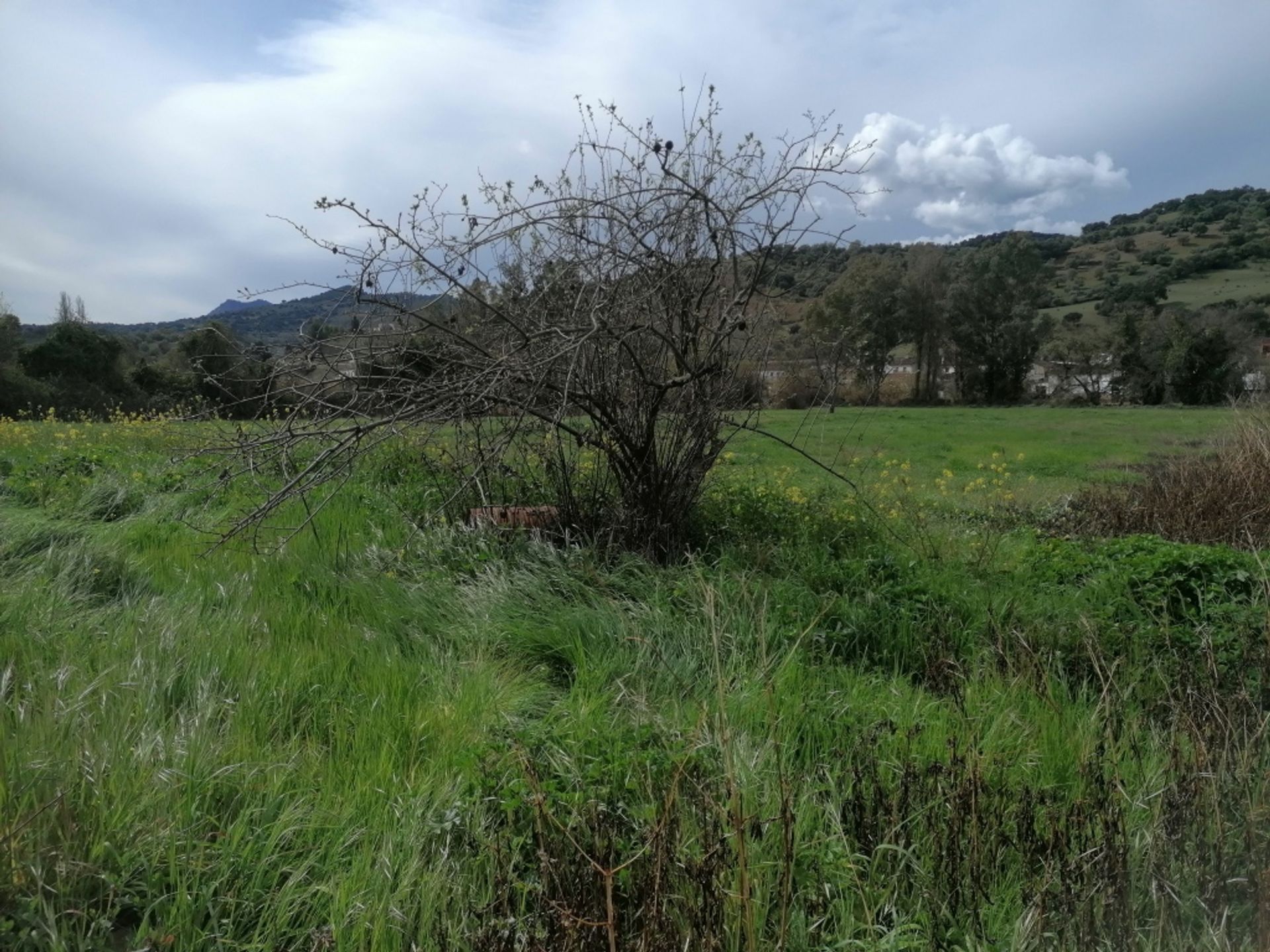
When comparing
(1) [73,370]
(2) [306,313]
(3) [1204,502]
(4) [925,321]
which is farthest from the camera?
(4) [925,321]

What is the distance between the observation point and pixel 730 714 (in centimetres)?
310

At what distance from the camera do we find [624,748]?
2666 mm

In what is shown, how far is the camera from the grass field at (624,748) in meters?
2.03

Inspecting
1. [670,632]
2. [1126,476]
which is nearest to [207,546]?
[670,632]

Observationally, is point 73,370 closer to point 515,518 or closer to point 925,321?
point 515,518

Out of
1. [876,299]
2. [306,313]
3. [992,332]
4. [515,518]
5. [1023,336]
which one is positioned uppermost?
[876,299]

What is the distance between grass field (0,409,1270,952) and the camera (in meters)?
2.03

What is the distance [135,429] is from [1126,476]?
544 inches

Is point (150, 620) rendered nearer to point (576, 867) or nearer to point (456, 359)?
point (456, 359)

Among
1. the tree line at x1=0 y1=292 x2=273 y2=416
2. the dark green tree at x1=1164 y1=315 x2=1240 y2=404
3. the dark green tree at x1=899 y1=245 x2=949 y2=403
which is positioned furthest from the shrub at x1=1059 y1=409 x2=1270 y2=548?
Result: the dark green tree at x1=1164 y1=315 x2=1240 y2=404

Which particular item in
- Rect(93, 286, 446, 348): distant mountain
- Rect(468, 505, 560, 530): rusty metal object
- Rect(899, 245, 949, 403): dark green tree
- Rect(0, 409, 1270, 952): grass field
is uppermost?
Rect(899, 245, 949, 403): dark green tree

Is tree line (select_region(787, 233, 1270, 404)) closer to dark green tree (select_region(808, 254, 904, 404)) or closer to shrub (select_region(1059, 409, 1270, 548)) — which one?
dark green tree (select_region(808, 254, 904, 404))

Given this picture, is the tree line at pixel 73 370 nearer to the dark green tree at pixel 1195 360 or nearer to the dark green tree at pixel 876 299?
the dark green tree at pixel 876 299

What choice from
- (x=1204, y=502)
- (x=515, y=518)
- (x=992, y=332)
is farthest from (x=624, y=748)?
(x=992, y=332)
